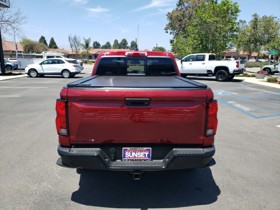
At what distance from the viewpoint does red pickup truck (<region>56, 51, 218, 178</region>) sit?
9.30 feet

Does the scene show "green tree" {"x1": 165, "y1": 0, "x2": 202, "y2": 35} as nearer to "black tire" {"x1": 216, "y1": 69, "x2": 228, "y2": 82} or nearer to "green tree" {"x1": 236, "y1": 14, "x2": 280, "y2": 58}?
"green tree" {"x1": 236, "y1": 14, "x2": 280, "y2": 58}

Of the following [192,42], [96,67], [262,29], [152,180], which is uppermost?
[262,29]

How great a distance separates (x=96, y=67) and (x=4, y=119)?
13.8 ft

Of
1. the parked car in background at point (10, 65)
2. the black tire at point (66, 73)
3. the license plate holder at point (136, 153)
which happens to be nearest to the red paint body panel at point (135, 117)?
the license plate holder at point (136, 153)

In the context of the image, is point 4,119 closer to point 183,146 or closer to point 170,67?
point 170,67

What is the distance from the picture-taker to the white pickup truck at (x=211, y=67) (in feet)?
62.8

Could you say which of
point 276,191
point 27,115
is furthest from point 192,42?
point 276,191

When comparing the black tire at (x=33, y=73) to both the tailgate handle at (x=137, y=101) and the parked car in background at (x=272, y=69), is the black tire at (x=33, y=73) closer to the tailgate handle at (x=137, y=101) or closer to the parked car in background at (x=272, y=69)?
the tailgate handle at (x=137, y=101)

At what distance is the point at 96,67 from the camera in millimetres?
5371

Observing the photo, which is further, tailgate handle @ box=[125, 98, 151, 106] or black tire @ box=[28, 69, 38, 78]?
black tire @ box=[28, 69, 38, 78]

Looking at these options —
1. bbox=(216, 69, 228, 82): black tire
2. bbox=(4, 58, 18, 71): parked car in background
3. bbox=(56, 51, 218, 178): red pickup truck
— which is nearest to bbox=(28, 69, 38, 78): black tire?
bbox=(4, 58, 18, 71): parked car in background

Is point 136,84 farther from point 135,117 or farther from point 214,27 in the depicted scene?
point 214,27

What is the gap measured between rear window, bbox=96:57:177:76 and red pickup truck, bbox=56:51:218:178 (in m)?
2.44

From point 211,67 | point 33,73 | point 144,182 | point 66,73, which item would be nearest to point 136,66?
point 144,182
